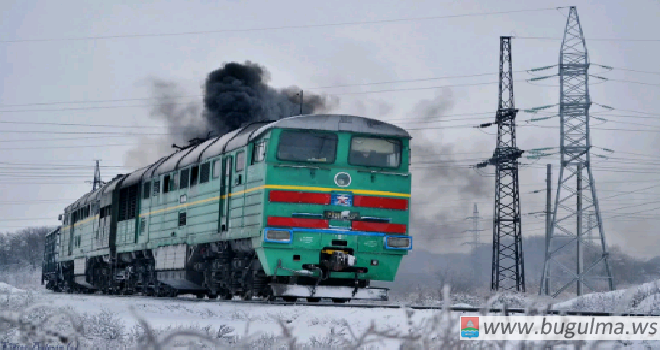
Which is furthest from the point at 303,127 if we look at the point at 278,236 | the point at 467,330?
the point at 467,330

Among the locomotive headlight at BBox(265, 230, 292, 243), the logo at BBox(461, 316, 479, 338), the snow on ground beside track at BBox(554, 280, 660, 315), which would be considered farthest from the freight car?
the logo at BBox(461, 316, 479, 338)

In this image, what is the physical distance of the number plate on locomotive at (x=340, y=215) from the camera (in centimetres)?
1677

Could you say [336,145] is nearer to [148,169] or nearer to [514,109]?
[148,169]

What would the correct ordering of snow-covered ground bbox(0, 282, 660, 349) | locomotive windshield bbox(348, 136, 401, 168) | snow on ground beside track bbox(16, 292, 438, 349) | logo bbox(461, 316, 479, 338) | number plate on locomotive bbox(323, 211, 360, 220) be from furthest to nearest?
locomotive windshield bbox(348, 136, 401, 168) < number plate on locomotive bbox(323, 211, 360, 220) < snow on ground beside track bbox(16, 292, 438, 349) < snow-covered ground bbox(0, 282, 660, 349) < logo bbox(461, 316, 479, 338)

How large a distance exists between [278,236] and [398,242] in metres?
2.61

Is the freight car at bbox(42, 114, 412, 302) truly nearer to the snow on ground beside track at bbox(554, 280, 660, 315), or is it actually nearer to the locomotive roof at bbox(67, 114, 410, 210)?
the locomotive roof at bbox(67, 114, 410, 210)

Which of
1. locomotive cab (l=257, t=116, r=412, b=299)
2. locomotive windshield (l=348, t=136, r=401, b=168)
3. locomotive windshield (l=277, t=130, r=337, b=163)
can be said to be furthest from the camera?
locomotive windshield (l=348, t=136, r=401, b=168)

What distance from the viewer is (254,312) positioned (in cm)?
1345

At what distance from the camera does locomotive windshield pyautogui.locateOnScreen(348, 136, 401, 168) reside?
17.5 metres

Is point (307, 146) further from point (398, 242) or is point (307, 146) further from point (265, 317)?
point (265, 317)

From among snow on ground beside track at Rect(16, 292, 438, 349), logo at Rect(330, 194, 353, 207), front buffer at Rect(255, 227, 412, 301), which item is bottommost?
snow on ground beside track at Rect(16, 292, 438, 349)

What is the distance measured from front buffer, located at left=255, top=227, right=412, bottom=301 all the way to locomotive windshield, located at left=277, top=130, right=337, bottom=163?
1494mm

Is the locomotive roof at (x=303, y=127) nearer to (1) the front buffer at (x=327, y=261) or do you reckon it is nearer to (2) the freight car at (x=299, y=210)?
(2) the freight car at (x=299, y=210)

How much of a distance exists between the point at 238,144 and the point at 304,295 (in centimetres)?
365
